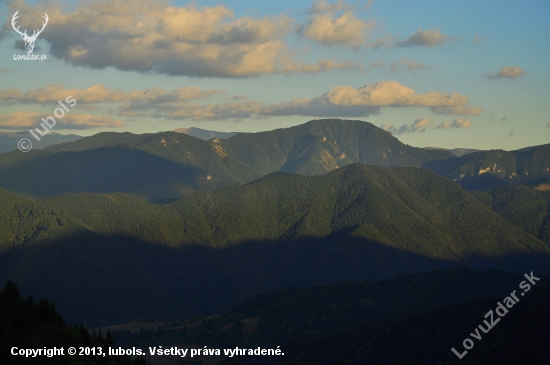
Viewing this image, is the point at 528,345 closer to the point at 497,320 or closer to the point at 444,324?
the point at 497,320

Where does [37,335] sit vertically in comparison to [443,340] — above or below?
below

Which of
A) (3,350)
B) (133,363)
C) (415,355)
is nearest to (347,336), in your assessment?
(415,355)
